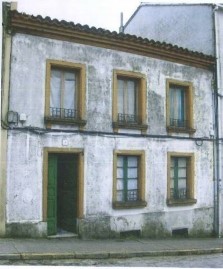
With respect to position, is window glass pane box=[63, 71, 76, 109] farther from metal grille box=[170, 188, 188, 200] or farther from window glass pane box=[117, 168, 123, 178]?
metal grille box=[170, 188, 188, 200]

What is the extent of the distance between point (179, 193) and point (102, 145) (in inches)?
138

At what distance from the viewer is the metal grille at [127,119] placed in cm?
1275

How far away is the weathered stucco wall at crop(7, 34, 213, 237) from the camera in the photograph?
35.7 feet

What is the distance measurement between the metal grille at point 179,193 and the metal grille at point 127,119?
272 cm

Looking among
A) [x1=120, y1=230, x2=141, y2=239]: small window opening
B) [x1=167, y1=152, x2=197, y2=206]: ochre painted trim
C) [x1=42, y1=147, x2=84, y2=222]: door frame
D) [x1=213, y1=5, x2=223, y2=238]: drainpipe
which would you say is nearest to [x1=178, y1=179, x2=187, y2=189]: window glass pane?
[x1=167, y1=152, x2=197, y2=206]: ochre painted trim

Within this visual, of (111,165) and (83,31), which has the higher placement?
(83,31)

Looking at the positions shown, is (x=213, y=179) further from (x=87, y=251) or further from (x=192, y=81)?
(x=87, y=251)

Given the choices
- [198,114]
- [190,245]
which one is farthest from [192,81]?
[190,245]

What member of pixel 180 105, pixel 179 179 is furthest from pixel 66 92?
pixel 179 179

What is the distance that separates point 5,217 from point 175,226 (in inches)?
226

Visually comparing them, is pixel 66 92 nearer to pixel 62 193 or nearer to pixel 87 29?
pixel 87 29

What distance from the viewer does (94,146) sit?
12078 millimetres

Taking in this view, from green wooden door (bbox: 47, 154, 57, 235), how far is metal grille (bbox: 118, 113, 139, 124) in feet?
7.90

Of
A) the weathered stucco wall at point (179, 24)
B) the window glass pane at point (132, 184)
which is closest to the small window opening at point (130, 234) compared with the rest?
the window glass pane at point (132, 184)
